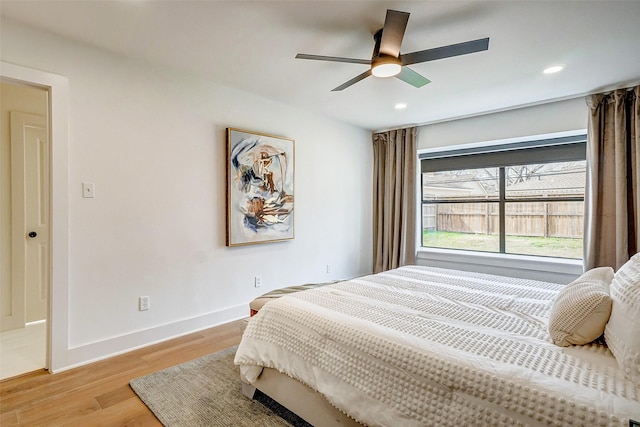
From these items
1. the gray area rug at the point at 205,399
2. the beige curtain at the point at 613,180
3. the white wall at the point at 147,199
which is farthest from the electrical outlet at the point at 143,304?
the beige curtain at the point at 613,180

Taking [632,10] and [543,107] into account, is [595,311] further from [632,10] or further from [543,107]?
[543,107]

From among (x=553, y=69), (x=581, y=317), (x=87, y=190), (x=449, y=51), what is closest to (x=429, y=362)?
(x=581, y=317)

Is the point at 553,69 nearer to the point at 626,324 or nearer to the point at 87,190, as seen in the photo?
the point at 626,324

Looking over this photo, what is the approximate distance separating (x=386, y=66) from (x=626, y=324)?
1789mm

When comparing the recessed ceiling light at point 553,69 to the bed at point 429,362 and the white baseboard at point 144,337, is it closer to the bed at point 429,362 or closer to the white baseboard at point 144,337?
the bed at point 429,362

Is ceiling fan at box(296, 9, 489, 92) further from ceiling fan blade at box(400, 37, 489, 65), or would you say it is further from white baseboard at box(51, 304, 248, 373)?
white baseboard at box(51, 304, 248, 373)

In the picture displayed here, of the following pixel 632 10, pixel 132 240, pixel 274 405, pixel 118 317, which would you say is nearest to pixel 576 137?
pixel 632 10

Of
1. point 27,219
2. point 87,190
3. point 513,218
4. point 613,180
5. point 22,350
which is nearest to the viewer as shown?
point 87,190

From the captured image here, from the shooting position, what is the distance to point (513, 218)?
4082 mm

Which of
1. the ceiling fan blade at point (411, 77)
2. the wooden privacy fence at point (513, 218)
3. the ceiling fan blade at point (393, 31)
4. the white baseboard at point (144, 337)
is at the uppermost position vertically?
the ceiling fan blade at point (393, 31)

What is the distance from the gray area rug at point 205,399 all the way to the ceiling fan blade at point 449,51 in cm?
227

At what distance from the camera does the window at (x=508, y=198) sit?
3693 millimetres

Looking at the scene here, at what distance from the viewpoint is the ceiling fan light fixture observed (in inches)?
80.2

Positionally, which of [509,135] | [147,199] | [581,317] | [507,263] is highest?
[509,135]
